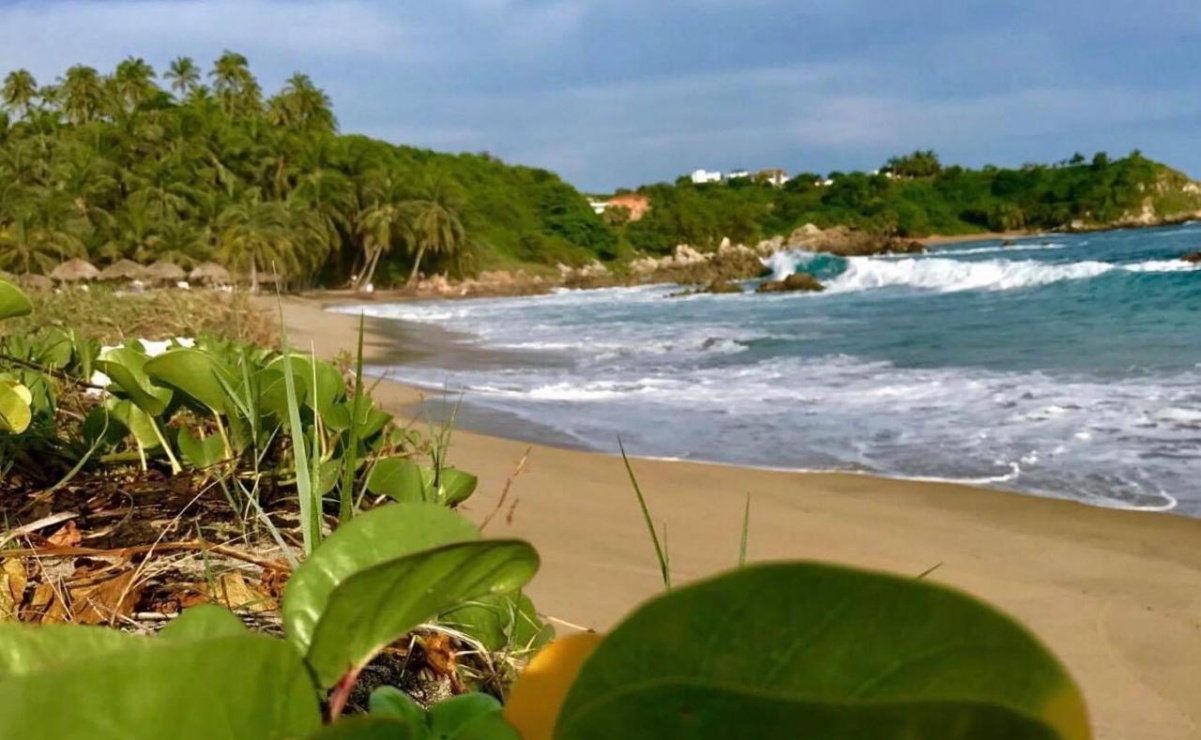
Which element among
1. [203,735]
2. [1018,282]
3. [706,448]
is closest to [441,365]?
[706,448]

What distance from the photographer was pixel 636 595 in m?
3.04

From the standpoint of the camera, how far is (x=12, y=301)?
80 cm

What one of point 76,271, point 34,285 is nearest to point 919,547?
point 34,285

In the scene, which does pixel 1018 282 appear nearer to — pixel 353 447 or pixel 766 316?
pixel 766 316

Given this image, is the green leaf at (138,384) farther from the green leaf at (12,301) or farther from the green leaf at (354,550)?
the green leaf at (354,550)

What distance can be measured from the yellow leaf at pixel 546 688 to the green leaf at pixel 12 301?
67 centimetres

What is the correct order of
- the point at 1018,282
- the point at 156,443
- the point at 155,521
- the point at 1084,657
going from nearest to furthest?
the point at 155,521, the point at 156,443, the point at 1084,657, the point at 1018,282

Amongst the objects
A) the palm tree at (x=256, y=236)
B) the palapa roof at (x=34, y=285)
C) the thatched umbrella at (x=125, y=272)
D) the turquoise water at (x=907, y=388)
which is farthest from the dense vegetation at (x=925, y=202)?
the palapa roof at (x=34, y=285)

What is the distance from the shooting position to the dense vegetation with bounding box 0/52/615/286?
3114 cm

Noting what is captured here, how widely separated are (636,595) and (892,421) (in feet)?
12.7

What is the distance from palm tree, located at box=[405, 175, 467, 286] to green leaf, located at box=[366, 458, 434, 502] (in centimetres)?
3736

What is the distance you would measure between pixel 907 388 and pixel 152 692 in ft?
26.4

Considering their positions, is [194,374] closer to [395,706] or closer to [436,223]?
[395,706]

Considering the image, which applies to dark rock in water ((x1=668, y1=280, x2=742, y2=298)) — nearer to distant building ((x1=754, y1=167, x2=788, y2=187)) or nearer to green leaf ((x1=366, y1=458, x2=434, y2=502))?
green leaf ((x1=366, y1=458, x2=434, y2=502))
